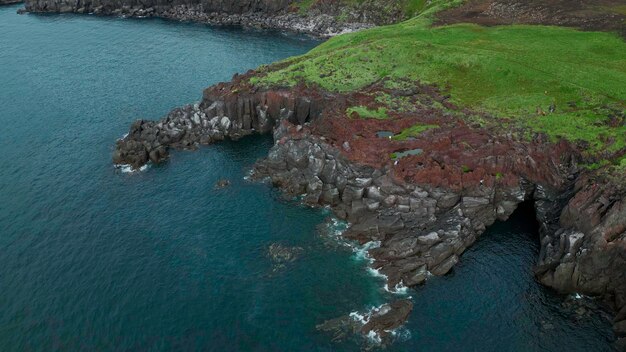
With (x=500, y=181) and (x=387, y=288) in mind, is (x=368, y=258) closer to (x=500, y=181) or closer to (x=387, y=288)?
(x=387, y=288)

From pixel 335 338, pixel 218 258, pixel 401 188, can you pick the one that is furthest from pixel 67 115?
pixel 335 338

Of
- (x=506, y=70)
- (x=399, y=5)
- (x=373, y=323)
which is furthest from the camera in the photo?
(x=399, y=5)

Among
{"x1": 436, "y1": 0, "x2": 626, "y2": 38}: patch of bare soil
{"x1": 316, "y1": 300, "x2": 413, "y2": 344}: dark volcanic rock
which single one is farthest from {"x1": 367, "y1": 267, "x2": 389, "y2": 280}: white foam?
{"x1": 436, "y1": 0, "x2": 626, "y2": 38}: patch of bare soil

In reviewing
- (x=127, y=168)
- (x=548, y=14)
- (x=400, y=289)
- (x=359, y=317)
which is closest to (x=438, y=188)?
(x=400, y=289)

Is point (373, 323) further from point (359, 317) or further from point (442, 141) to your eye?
point (442, 141)

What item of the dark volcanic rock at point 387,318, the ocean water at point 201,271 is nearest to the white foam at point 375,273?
the ocean water at point 201,271
